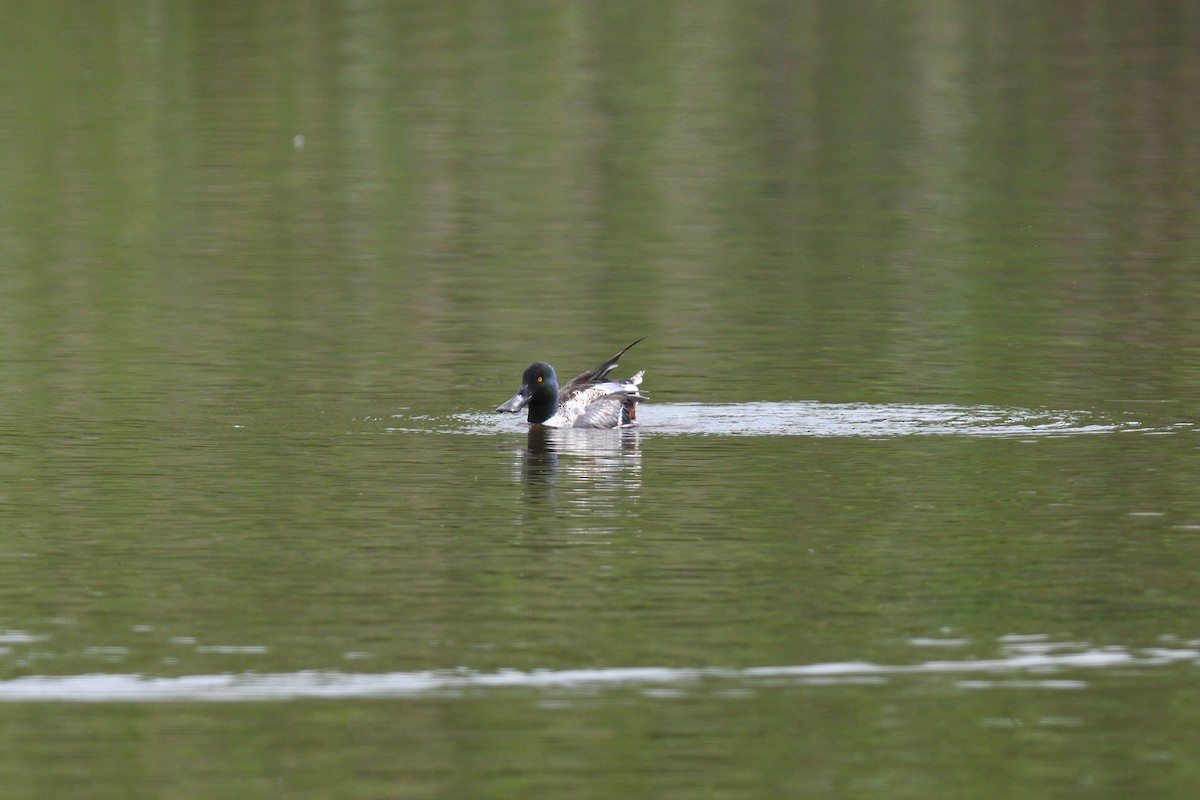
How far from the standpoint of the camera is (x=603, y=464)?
1527 cm

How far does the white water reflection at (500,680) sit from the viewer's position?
9711mm

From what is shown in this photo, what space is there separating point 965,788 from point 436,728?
1.96 m

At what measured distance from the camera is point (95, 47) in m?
50.0

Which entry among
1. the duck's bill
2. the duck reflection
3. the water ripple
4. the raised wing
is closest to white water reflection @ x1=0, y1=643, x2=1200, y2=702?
the duck reflection

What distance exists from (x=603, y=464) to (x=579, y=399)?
178cm

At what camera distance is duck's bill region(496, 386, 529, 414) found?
16391mm

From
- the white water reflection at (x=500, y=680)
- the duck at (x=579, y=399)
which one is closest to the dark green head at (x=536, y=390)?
the duck at (x=579, y=399)

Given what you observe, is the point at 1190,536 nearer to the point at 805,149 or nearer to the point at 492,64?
the point at 805,149

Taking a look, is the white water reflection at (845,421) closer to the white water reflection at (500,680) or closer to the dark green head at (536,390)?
the dark green head at (536,390)

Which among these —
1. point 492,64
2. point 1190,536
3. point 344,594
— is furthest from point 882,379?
point 492,64

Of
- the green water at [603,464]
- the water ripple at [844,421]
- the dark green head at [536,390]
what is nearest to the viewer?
the green water at [603,464]

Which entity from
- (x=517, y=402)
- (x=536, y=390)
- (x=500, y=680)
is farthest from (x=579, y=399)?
(x=500, y=680)

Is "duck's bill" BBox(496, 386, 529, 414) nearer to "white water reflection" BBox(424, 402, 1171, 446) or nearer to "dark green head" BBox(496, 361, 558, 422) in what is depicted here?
"dark green head" BBox(496, 361, 558, 422)

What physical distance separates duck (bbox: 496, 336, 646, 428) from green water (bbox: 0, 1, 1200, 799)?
0.71 feet
